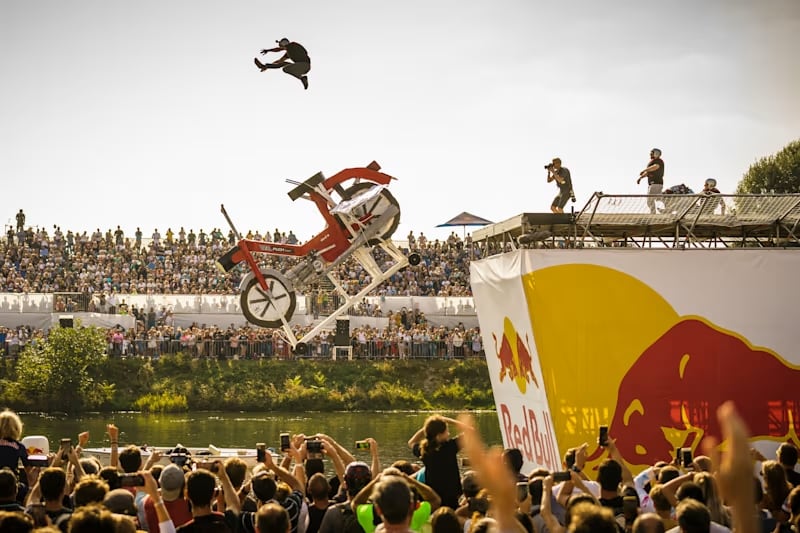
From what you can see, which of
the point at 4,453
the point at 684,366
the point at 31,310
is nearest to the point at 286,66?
the point at 684,366

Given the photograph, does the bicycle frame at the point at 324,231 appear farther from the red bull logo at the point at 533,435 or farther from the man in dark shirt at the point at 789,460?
the man in dark shirt at the point at 789,460

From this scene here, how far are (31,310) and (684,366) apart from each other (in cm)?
2941

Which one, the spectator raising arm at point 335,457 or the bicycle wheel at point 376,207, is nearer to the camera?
the spectator raising arm at point 335,457

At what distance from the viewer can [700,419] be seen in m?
12.7

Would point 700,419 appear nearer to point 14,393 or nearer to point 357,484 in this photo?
point 357,484

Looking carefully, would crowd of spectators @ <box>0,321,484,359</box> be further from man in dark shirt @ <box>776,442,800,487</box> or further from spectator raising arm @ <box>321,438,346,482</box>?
man in dark shirt @ <box>776,442,800,487</box>

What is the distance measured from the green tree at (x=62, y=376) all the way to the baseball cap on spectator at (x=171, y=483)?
28.0 m

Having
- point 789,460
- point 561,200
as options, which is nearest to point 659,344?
point 561,200

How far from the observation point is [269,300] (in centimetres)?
1703

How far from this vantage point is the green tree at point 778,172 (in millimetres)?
53375

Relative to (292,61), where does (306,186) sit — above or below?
below

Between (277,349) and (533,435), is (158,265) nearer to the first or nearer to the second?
(277,349)

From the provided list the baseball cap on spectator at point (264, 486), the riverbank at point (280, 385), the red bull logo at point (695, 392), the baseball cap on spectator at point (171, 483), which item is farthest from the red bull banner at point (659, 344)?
the riverbank at point (280, 385)

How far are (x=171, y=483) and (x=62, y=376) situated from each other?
2818 cm
